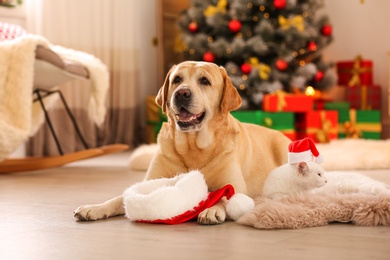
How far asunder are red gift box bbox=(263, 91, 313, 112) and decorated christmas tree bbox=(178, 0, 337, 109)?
0.10 m

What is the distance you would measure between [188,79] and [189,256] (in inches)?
34.4

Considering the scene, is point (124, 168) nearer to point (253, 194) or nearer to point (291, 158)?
point (253, 194)

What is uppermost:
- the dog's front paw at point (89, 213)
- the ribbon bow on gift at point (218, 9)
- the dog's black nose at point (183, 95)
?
the ribbon bow on gift at point (218, 9)

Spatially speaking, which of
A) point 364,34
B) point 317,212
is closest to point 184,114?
point 317,212

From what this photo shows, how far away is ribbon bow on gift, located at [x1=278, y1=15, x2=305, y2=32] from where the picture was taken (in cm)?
529

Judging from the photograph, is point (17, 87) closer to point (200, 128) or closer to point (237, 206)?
point (200, 128)

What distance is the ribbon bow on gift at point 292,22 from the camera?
5.29 meters

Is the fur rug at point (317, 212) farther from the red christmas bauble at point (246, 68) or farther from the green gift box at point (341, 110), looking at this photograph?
the green gift box at point (341, 110)

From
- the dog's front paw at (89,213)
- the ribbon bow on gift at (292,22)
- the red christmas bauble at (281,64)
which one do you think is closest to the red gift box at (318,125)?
the red christmas bauble at (281,64)

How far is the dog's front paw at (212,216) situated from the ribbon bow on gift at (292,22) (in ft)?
11.4

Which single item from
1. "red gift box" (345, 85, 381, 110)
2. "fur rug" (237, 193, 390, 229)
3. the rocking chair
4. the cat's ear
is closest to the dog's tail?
the rocking chair

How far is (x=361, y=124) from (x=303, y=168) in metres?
3.54

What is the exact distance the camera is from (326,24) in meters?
5.70

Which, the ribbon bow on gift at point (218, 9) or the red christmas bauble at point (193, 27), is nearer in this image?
the ribbon bow on gift at point (218, 9)
